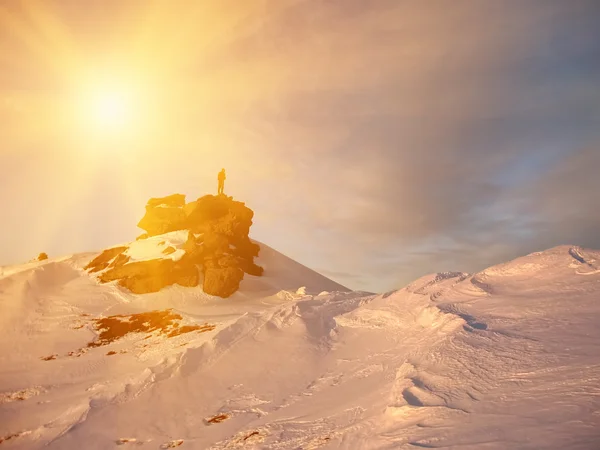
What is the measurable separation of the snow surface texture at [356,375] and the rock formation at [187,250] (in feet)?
56.5

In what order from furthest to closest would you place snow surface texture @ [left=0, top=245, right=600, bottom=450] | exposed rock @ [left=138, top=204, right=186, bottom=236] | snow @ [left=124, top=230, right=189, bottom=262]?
exposed rock @ [left=138, top=204, right=186, bottom=236], snow @ [left=124, top=230, right=189, bottom=262], snow surface texture @ [left=0, top=245, right=600, bottom=450]

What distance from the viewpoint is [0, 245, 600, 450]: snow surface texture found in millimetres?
10891

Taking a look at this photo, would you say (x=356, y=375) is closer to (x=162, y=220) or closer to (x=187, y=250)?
(x=187, y=250)

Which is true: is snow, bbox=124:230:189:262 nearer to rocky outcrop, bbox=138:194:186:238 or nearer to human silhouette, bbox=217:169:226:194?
rocky outcrop, bbox=138:194:186:238

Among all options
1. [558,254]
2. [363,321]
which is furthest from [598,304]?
[363,321]

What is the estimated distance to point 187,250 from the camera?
55.6 meters

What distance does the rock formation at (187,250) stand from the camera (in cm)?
5128

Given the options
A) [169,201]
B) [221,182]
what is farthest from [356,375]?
Result: [169,201]

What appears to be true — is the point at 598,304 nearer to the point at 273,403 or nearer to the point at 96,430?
the point at 273,403

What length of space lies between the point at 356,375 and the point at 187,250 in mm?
41407

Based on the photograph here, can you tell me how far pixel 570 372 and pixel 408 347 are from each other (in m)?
8.06

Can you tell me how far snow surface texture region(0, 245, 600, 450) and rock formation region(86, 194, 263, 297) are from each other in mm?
17209

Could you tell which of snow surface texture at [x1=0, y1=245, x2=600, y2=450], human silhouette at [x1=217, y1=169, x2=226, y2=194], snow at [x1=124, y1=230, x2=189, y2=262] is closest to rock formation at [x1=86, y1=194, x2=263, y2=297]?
snow at [x1=124, y1=230, x2=189, y2=262]

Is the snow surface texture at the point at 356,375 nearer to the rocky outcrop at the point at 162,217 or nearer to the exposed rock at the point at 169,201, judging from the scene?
the rocky outcrop at the point at 162,217
